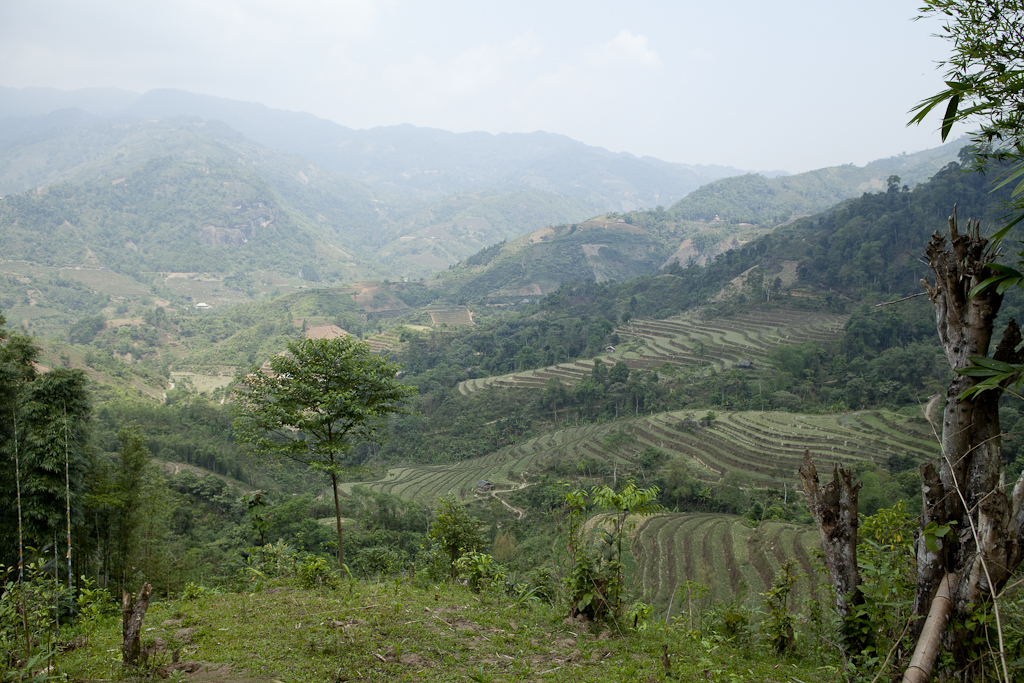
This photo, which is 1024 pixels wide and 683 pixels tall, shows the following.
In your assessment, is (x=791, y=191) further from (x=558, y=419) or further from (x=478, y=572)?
(x=478, y=572)

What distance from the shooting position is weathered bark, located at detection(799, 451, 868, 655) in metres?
2.98

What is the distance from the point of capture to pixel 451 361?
59.3 meters

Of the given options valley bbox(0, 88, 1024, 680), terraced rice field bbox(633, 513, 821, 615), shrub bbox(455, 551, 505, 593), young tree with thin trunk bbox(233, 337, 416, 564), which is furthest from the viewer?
terraced rice field bbox(633, 513, 821, 615)

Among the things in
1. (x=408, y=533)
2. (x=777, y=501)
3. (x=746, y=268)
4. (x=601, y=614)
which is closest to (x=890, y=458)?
(x=777, y=501)

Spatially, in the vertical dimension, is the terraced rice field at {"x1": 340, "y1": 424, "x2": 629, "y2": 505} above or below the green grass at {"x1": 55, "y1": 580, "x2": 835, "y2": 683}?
below

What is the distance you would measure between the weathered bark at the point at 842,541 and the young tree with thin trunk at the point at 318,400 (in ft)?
20.8

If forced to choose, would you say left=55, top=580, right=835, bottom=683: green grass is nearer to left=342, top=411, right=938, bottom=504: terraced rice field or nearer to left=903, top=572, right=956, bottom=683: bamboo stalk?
left=903, top=572, right=956, bottom=683: bamboo stalk

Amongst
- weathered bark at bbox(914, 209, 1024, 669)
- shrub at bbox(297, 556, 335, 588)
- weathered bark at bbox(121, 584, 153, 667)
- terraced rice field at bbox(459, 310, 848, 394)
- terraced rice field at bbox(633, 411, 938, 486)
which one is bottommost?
terraced rice field at bbox(633, 411, 938, 486)

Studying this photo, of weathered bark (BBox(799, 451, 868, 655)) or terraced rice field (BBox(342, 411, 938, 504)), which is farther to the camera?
terraced rice field (BBox(342, 411, 938, 504))

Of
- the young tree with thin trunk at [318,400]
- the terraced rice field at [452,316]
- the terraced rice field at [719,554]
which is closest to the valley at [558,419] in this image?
the terraced rice field at [719,554]

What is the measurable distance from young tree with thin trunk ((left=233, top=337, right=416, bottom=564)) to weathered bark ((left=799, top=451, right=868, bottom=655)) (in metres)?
6.33

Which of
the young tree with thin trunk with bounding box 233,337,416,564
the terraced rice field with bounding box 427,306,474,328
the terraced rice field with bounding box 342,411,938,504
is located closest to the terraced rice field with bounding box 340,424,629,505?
the terraced rice field with bounding box 342,411,938,504

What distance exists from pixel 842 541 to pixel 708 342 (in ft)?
158

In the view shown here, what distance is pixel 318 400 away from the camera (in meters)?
7.74
